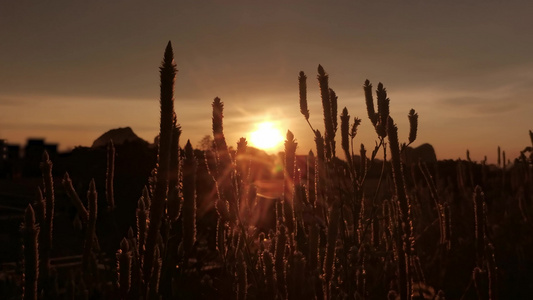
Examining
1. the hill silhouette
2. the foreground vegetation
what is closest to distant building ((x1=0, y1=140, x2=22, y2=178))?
the hill silhouette

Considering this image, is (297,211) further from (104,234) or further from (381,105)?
(104,234)

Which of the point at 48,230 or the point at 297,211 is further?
the point at 297,211

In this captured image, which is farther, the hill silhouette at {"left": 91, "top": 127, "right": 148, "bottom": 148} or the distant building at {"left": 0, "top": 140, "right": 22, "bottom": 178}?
the distant building at {"left": 0, "top": 140, "right": 22, "bottom": 178}

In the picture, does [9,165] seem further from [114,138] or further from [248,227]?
[248,227]


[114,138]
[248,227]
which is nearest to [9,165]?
[114,138]

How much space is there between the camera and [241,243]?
279 centimetres

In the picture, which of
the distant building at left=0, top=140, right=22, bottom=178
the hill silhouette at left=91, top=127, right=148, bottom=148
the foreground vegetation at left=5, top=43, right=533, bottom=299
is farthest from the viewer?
the distant building at left=0, top=140, right=22, bottom=178

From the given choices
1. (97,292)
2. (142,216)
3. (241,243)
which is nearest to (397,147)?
(241,243)

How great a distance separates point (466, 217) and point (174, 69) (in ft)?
23.3

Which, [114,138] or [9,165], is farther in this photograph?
[114,138]

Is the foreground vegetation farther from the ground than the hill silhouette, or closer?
closer

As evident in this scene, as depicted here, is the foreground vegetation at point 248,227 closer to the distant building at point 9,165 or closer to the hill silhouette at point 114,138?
the hill silhouette at point 114,138

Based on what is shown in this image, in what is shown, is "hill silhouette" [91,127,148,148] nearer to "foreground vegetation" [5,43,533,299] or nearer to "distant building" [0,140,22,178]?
"foreground vegetation" [5,43,533,299]

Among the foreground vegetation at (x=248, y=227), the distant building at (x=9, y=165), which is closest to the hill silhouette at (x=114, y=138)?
the foreground vegetation at (x=248, y=227)
